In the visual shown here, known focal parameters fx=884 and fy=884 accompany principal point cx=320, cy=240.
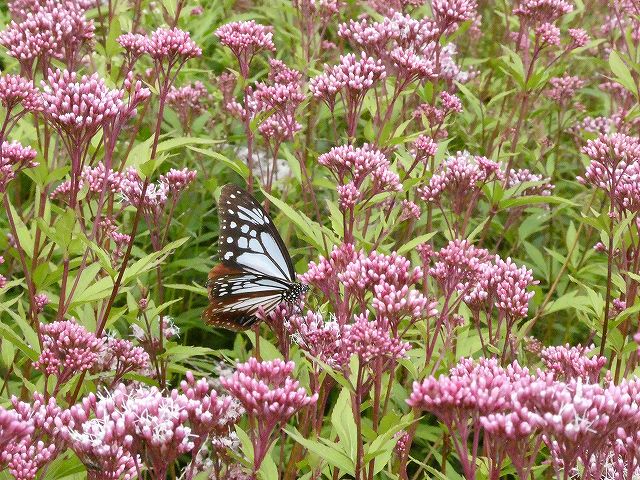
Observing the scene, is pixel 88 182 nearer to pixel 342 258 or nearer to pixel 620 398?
pixel 342 258

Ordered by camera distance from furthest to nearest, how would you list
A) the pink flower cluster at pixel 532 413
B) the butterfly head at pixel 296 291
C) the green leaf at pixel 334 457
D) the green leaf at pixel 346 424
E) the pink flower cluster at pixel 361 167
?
the pink flower cluster at pixel 361 167 < the butterfly head at pixel 296 291 < the green leaf at pixel 346 424 < the green leaf at pixel 334 457 < the pink flower cluster at pixel 532 413

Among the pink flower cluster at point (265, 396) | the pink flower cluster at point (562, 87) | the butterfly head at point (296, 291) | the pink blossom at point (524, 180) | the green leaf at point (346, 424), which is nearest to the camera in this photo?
the pink flower cluster at point (265, 396)

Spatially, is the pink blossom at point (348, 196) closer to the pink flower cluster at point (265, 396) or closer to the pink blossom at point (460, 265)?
the pink blossom at point (460, 265)

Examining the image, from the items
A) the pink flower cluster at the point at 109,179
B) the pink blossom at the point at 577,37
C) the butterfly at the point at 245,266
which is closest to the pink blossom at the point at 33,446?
the butterfly at the point at 245,266

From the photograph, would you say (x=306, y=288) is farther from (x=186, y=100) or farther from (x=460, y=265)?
(x=186, y=100)

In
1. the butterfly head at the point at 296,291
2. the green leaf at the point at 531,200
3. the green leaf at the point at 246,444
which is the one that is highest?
the green leaf at the point at 531,200

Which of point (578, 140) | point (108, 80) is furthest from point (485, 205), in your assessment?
point (108, 80)

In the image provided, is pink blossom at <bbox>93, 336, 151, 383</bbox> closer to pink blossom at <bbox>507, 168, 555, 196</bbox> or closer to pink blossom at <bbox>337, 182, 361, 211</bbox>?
pink blossom at <bbox>337, 182, 361, 211</bbox>
